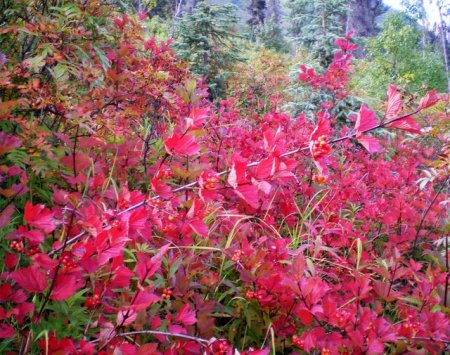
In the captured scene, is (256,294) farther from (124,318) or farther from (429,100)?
(429,100)

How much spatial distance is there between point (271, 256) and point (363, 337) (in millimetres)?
462

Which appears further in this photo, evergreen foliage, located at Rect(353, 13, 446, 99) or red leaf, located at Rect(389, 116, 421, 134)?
evergreen foliage, located at Rect(353, 13, 446, 99)

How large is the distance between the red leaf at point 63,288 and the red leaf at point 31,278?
42 millimetres

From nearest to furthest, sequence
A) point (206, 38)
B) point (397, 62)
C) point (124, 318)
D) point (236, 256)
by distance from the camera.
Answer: point (124, 318)
point (236, 256)
point (206, 38)
point (397, 62)

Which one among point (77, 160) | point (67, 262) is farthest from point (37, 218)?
point (77, 160)

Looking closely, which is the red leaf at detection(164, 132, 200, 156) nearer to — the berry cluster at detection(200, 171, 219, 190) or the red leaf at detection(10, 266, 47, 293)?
the berry cluster at detection(200, 171, 219, 190)

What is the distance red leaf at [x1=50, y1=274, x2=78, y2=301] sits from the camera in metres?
0.98

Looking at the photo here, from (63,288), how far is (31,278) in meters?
0.08

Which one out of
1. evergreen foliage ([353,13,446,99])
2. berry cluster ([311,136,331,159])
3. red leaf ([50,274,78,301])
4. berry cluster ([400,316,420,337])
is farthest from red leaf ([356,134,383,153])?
evergreen foliage ([353,13,446,99])

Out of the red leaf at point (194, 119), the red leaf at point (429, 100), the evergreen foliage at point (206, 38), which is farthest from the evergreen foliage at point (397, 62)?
the red leaf at point (194, 119)

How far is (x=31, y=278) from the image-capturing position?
954mm

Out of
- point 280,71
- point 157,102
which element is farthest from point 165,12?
point 157,102

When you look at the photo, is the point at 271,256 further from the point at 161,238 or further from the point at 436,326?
the point at 436,326

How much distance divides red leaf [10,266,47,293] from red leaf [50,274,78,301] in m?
0.04
